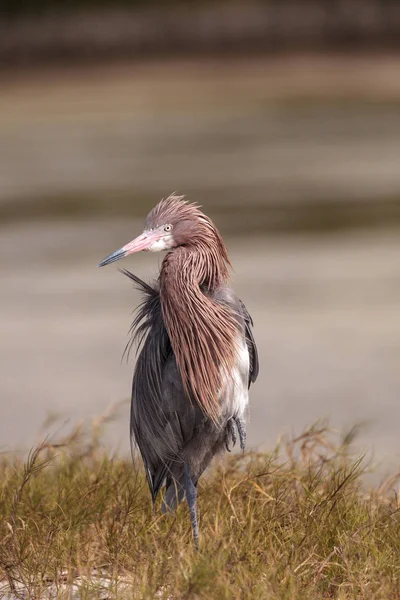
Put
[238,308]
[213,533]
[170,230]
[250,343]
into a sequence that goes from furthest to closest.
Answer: [250,343]
[238,308]
[170,230]
[213,533]

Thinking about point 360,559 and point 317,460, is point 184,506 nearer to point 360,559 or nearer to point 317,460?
point 317,460

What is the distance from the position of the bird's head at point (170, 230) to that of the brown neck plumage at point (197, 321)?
0.02m

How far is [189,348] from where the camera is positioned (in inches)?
160

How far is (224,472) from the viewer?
4.78 meters

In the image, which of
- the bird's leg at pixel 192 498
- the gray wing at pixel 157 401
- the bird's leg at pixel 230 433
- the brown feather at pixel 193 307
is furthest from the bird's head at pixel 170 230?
the bird's leg at pixel 192 498

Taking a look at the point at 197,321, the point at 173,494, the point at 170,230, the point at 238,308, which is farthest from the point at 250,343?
the point at 173,494

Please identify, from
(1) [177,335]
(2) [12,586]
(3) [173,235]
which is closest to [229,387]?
(1) [177,335]

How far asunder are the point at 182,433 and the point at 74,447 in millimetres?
963

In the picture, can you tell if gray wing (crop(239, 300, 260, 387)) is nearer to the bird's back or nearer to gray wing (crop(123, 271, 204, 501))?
the bird's back

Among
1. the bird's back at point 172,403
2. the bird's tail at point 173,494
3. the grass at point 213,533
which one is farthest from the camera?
the bird's tail at point 173,494

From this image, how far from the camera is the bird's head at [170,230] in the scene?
4.05 meters

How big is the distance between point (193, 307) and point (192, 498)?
76cm

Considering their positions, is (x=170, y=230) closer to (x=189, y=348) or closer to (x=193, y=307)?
(x=193, y=307)

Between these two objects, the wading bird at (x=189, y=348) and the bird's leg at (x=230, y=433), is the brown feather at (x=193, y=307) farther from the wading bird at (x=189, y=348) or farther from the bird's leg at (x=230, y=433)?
the bird's leg at (x=230, y=433)
